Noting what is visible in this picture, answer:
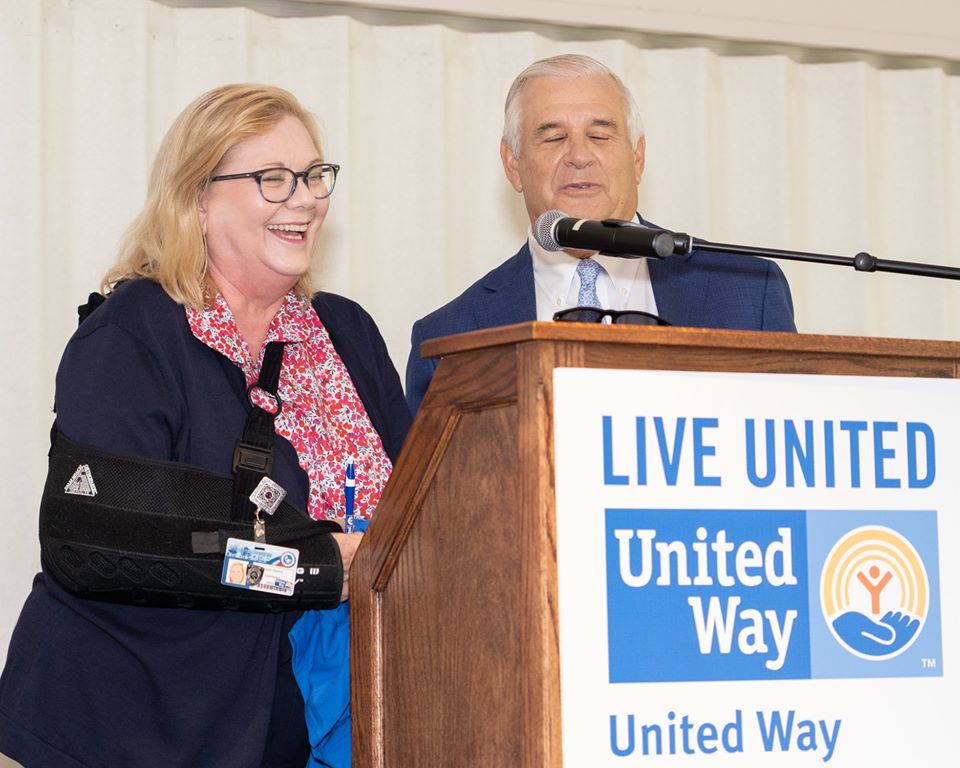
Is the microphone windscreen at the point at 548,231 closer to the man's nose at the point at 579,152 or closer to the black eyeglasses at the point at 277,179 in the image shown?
the black eyeglasses at the point at 277,179

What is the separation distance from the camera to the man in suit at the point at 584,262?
9.23ft

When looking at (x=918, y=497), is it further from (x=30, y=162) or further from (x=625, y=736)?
(x=30, y=162)

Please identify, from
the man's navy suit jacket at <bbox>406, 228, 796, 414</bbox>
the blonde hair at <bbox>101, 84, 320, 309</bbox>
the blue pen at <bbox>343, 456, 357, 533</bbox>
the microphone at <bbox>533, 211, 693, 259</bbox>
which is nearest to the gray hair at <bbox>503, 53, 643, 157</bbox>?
the man's navy suit jacket at <bbox>406, 228, 796, 414</bbox>

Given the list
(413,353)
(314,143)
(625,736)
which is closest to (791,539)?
(625,736)

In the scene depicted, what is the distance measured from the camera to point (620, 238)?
5.18ft

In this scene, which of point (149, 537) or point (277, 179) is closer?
point (149, 537)

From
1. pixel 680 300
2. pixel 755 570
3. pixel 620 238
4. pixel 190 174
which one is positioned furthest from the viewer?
pixel 680 300

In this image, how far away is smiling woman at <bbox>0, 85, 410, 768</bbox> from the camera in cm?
192

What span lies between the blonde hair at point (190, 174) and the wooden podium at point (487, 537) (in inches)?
31.5

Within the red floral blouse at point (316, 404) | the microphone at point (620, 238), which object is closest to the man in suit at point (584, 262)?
the red floral blouse at point (316, 404)

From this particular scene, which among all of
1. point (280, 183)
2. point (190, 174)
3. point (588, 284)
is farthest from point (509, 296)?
point (190, 174)

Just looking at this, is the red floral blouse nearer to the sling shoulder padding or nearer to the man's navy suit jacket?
the sling shoulder padding

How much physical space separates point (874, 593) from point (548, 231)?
640mm

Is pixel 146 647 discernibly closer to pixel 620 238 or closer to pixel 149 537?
pixel 149 537
